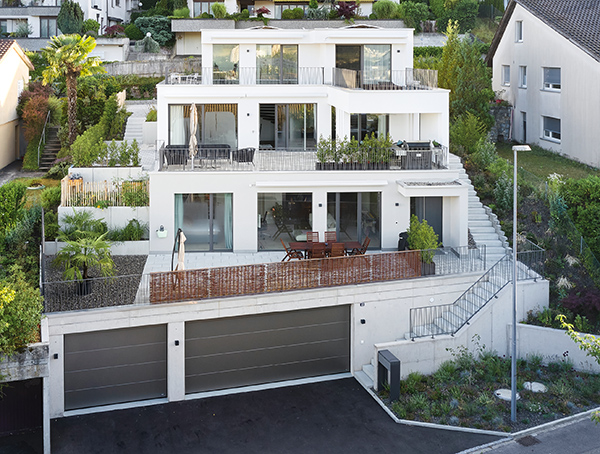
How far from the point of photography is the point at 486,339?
22.6 metres

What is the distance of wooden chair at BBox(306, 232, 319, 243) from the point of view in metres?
25.4

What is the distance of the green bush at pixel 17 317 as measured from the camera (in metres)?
16.6

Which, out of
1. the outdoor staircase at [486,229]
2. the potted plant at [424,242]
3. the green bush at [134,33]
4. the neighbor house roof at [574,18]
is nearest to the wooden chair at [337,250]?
the potted plant at [424,242]

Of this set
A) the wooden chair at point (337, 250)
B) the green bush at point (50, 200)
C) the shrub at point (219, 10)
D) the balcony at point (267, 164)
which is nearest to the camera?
the wooden chair at point (337, 250)

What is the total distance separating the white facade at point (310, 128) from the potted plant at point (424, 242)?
164 cm

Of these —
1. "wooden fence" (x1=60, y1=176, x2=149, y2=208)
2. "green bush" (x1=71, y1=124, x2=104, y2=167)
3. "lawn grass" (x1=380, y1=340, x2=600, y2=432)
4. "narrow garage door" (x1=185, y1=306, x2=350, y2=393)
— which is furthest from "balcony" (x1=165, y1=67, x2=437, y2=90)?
"lawn grass" (x1=380, y1=340, x2=600, y2=432)

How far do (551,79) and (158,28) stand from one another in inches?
1257

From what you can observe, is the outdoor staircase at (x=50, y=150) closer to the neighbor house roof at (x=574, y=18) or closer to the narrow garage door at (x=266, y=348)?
the narrow garage door at (x=266, y=348)

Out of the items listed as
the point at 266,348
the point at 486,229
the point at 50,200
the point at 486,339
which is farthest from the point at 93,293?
the point at 486,229

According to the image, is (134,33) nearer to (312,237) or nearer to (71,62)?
(71,62)

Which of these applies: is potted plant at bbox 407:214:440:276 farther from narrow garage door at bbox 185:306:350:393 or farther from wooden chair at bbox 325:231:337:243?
narrow garage door at bbox 185:306:350:393

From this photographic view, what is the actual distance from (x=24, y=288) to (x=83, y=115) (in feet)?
70.7

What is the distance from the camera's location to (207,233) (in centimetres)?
2570

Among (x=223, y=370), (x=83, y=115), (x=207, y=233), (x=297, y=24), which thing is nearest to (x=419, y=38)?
(x=297, y=24)
